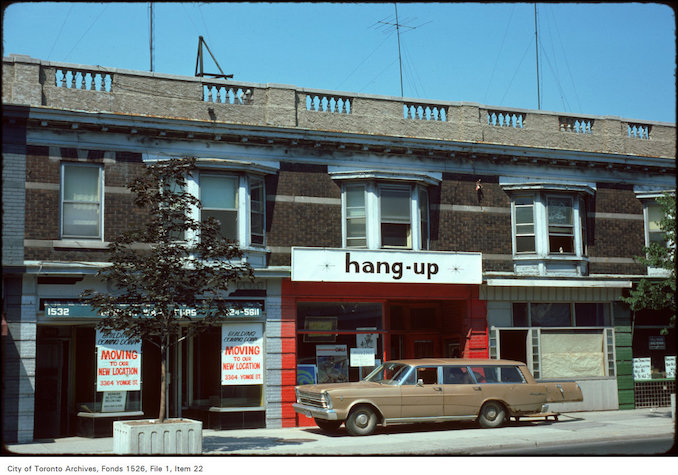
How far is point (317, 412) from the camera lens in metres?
16.7

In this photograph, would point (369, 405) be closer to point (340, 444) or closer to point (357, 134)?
point (340, 444)

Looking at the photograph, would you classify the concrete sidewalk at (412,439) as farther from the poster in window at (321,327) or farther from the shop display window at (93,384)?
the poster in window at (321,327)

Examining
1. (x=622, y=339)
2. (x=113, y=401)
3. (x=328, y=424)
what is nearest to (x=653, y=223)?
(x=622, y=339)

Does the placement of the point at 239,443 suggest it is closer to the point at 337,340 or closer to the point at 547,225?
the point at 337,340

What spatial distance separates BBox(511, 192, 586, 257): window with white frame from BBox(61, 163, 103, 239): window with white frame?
11452 millimetres

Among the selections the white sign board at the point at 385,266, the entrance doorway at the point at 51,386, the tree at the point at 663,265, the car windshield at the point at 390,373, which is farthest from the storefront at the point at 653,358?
the entrance doorway at the point at 51,386

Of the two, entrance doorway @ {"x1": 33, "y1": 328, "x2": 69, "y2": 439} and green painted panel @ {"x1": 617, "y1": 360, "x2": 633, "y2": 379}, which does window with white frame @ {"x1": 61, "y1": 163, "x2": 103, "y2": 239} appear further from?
green painted panel @ {"x1": 617, "y1": 360, "x2": 633, "y2": 379}

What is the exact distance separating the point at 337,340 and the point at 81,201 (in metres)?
7.42

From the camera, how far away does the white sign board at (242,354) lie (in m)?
19.1

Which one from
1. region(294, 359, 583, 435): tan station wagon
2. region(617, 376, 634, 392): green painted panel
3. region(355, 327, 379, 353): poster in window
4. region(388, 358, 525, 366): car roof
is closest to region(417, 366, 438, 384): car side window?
region(294, 359, 583, 435): tan station wagon

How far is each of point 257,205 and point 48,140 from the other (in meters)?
5.26

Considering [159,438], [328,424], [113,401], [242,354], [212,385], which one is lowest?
[328,424]

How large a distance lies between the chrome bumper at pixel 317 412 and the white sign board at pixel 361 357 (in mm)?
3322

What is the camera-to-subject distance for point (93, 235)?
18.4 meters
